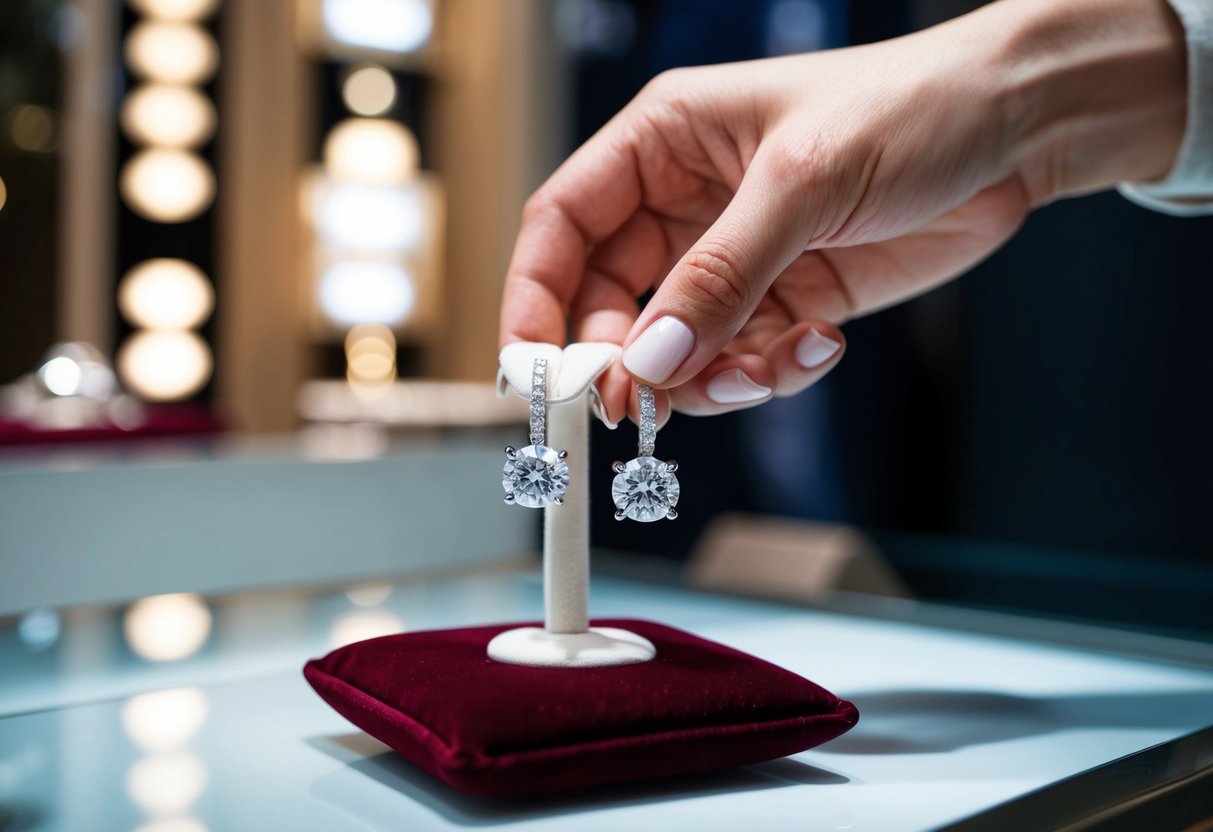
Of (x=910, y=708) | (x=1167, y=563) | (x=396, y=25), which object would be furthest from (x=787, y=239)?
(x=396, y=25)

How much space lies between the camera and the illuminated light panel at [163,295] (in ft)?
13.2

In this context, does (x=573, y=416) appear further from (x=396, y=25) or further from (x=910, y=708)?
(x=396, y=25)

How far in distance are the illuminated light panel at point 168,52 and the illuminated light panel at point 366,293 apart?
33.1 inches

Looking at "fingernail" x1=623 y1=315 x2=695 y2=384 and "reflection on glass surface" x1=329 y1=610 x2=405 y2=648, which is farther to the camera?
"reflection on glass surface" x1=329 y1=610 x2=405 y2=648

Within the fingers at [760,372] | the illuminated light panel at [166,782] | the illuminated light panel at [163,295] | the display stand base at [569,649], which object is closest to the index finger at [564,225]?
the fingers at [760,372]

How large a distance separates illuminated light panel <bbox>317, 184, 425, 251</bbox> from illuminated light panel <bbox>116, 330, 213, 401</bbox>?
65 centimetres

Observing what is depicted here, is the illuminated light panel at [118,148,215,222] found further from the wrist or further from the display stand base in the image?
the display stand base

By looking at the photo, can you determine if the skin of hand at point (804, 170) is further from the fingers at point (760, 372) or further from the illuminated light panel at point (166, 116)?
the illuminated light panel at point (166, 116)

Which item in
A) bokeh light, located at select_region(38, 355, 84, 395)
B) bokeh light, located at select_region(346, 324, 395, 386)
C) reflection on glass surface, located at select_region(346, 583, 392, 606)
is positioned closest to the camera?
reflection on glass surface, located at select_region(346, 583, 392, 606)

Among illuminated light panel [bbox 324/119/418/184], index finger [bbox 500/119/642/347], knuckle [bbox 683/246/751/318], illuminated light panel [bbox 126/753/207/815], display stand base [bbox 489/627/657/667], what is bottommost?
illuminated light panel [bbox 126/753/207/815]

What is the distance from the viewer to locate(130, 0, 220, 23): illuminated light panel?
13.1 ft

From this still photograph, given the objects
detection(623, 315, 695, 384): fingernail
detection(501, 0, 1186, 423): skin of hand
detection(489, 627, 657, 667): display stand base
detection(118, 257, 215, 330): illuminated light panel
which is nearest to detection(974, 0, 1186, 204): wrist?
detection(501, 0, 1186, 423): skin of hand

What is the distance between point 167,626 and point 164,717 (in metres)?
0.27

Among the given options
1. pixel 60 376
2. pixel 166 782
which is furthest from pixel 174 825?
pixel 60 376
